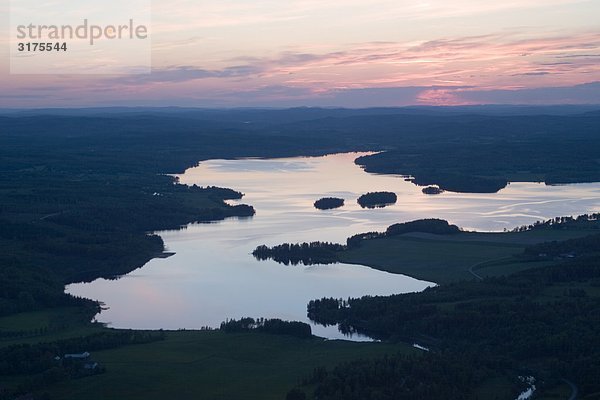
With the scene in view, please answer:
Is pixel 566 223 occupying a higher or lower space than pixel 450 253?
higher

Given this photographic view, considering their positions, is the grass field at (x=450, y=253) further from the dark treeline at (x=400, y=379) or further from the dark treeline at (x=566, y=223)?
the dark treeline at (x=400, y=379)

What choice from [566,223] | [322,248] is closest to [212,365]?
[322,248]

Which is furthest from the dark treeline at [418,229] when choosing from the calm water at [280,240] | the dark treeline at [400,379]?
the dark treeline at [400,379]

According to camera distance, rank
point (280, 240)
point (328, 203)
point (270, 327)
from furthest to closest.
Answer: point (328, 203)
point (280, 240)
point (270, 327)

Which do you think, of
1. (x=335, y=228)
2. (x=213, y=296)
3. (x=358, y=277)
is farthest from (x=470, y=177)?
(x=213, y=296)

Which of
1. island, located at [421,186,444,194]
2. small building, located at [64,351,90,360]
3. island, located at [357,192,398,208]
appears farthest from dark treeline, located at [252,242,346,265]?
island, located at [421,186,444,194]

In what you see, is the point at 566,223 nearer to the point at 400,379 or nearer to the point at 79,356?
the point at 400,379

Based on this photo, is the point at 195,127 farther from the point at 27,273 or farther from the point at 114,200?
the point at 27,273
